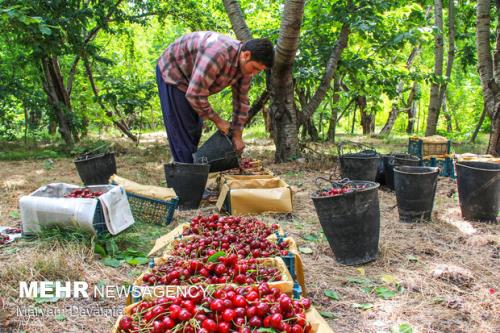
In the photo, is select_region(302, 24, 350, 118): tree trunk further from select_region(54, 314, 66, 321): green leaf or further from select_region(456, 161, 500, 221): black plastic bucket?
select_region(54, 314, 66, 321): green leaf

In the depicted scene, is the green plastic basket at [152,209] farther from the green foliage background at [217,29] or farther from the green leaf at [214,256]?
the green foliage background at [217,29]

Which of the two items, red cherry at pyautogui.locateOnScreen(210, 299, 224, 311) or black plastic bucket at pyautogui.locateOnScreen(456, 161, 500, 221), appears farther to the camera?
black plastic bucket at pyautogui.locateOnScreen(456, 161, 500, 221)

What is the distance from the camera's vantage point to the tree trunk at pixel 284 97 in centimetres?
533

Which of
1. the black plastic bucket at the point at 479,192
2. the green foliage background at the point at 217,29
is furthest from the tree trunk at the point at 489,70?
the black plastic bucket at the point at 479,192

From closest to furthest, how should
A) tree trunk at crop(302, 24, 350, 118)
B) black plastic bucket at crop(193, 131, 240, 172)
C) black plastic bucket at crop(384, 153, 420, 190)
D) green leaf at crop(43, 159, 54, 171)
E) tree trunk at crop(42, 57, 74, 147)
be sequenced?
1. black plastic bucket at crop(193, 131, 240, 172)
2. black plastic bucket at crop(384, 153, 420, 190)
3. green leaf at crop(43, 159, 54, 171)
4. tree trunk at crop(302, 24, 350, 118)
5. tree trunk at crop(42, 57, 74, 147)

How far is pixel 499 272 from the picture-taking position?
2.61m

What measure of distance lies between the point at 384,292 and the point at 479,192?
1.88m

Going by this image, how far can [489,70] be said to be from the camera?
646 cm

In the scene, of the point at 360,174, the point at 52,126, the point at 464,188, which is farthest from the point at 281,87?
the point at 52,126

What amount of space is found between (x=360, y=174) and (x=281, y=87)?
7.17 ft

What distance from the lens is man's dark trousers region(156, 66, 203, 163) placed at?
4.00 metres

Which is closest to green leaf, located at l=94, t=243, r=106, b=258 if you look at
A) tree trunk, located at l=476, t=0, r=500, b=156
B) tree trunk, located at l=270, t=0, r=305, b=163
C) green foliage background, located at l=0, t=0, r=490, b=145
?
green foliage background, located at l=0, t=0, r=490, b=145

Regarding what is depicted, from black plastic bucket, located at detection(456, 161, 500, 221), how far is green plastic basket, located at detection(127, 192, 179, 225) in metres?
2.66

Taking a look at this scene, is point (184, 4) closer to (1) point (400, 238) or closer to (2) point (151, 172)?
(2) point (151, 172)
